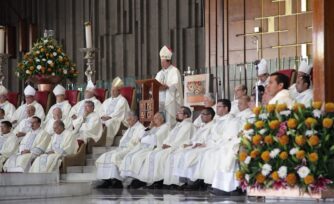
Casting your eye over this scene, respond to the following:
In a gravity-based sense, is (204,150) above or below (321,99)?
→ below

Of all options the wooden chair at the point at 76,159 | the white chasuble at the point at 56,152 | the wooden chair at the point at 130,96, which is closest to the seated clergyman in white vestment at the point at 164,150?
the wooden chair at the point at 76,159

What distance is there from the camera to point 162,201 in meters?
9.71

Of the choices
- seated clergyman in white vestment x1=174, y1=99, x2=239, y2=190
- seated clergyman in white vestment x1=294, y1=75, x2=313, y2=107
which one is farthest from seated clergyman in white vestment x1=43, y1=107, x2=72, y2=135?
seated clergyman in white vestment x1=294, y1=75, x2=313, y2=107

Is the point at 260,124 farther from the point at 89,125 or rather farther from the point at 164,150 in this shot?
the point at 89,125

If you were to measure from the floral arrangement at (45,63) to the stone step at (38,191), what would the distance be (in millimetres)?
6918

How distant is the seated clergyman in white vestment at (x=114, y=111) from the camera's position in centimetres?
1536

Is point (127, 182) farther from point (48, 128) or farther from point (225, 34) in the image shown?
point (225, 34)

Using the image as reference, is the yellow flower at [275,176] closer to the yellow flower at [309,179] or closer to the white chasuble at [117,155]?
the yellow flower at [309,179]

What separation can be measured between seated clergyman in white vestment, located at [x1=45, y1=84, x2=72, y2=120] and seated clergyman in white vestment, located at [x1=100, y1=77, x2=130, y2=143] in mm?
923

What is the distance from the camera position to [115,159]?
1385 cm

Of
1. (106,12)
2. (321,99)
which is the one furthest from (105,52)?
(321,99)

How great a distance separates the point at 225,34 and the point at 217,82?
2.16 m

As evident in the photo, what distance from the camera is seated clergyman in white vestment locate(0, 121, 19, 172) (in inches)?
606

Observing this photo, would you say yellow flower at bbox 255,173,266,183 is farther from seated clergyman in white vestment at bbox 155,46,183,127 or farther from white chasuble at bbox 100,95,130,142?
white chasuble at bbox 100,95,130,142
